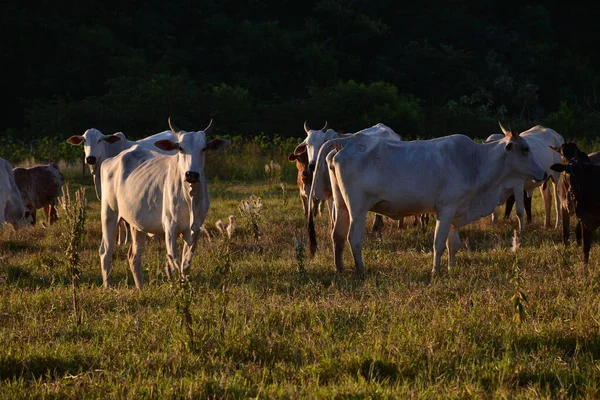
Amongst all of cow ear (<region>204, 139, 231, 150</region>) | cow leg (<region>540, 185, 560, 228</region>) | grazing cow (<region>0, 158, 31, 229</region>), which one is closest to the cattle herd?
cow ear (<region>204, 139, 231, 150</region>)

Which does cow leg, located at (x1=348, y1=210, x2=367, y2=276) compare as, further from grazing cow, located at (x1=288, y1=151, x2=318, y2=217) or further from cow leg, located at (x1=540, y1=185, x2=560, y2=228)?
cow leg, located at (x1=540, y1=185, x2=560, y2=228)

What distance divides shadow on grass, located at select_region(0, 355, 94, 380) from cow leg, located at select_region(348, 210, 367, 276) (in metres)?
3.77

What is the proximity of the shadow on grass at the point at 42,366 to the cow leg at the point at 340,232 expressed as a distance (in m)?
3.93

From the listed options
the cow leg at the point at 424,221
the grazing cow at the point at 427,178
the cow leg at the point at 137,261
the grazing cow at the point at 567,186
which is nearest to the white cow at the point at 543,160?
the grazing cow at the point at 567,186

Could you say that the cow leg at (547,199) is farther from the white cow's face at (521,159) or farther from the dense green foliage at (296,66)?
the dense green foliage at (296,66)

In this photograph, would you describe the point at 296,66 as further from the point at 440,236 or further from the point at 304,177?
the point at 440,236

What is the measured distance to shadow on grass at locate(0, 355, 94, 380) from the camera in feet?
18.0

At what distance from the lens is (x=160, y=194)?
863 centimetres

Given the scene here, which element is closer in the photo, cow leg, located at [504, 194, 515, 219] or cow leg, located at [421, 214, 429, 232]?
cow leg, located at [421, 214, 429, 232]

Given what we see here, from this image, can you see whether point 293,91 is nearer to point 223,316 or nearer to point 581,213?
point 581,213

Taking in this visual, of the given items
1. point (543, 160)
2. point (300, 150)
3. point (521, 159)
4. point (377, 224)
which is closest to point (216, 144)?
point (521, 159)

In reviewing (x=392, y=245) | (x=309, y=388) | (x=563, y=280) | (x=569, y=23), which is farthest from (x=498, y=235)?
(x=569, y=23)

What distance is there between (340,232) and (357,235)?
0.40 m

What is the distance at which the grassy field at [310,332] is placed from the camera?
5125 mm
